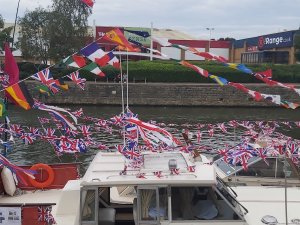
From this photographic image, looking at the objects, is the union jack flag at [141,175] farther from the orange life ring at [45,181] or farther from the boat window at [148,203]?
the orange life ring at [45,181]

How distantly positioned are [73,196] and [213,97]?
3078 centimetres

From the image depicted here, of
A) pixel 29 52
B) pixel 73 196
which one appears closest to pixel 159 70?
pixel 29 52

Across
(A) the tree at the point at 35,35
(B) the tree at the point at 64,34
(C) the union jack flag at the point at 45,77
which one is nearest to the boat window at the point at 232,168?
(C) the union jack flag at the point at 45,77

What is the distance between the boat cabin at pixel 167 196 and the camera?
19.9 feet

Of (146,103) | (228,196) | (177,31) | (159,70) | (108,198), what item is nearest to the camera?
(228,196)

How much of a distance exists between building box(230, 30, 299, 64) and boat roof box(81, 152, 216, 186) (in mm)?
45464

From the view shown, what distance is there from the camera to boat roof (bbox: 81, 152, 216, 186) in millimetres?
6051

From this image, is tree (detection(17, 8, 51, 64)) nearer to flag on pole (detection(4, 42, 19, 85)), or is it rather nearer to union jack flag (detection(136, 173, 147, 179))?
flag on pole (detection(4, 42, 19, 85))

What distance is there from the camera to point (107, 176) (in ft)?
20.8

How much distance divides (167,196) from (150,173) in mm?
466

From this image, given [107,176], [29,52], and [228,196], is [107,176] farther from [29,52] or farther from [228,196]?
[29,52]

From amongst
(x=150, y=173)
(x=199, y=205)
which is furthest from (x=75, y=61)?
(x=199, y=205)

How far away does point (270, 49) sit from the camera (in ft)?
186

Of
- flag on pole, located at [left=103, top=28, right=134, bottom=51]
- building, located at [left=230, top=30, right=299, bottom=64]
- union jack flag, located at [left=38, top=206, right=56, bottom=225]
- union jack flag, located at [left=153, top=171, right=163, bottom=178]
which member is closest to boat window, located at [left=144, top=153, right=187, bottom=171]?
union jack flag, located at [left=153, top=171, right=163, bottom=178]
